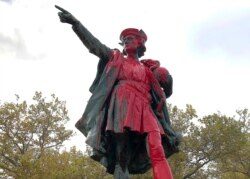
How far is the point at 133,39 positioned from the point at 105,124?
3.94 feet

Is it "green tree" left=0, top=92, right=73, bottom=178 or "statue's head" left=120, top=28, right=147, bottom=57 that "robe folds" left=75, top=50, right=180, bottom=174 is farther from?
"green tree" left=0, top=92, right=73, bottom=178

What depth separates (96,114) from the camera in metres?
5.35

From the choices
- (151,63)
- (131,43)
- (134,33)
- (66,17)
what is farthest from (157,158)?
(66,17)

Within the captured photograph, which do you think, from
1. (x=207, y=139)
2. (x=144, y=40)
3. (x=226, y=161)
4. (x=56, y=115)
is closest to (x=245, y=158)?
(x=226, y=161)

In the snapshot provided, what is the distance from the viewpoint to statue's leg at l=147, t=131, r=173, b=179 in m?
4.82

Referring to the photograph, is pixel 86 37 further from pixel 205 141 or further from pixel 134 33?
pixel 205 141

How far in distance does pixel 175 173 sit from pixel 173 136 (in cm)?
1454

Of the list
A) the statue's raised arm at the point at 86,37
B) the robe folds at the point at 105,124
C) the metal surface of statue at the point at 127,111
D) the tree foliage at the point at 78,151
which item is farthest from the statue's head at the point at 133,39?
the tree foliage at the point at 78,151

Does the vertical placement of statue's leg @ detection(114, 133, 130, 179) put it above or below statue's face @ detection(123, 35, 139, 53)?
below

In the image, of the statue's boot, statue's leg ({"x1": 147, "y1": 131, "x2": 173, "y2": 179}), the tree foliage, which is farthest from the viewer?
the tree foliage

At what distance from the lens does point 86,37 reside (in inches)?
212

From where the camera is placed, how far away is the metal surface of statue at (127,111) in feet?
16.8

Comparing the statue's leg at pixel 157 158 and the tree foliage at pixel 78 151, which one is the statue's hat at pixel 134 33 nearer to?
the statue's leg at pixel 157 158

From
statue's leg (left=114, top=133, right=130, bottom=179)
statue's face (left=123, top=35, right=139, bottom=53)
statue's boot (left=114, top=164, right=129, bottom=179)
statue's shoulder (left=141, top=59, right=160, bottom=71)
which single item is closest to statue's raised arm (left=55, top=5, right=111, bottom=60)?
statue's face (left=123, top=35, right=139, bottom=53)
